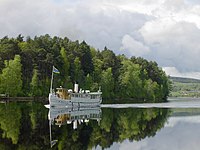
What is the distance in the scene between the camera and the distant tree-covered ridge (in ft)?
358

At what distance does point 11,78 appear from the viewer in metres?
105

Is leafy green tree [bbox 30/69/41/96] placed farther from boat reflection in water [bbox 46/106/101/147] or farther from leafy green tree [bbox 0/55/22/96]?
boat reflection in water [bbox 46/106/101/147]

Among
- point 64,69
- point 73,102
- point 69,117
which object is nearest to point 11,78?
point 64,69

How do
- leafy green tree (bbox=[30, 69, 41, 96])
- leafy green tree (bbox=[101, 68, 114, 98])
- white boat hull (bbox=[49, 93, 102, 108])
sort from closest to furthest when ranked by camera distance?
1. white boat hull (bbox=[49, 93, 102, 108])
2. leafy green tree (bbox=[30, 69, 41, 96])
3. leafy green tree (bbox=[101, 68, 114, 98])

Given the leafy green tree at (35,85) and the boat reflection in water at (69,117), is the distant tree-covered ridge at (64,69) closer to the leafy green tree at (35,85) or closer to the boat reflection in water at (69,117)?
the leafy green tree at (35,85)

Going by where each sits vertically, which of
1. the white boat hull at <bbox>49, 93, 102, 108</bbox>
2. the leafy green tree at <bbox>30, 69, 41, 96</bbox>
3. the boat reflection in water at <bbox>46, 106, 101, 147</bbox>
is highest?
the leafy green tree at <bbox>30, 69, 41, 96</bbox>

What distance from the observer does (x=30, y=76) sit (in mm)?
117750

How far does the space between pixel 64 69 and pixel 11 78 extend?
Answer: 23150 millimetres

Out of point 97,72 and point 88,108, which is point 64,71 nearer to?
point 97,72

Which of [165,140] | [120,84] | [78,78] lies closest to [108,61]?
[120,84]

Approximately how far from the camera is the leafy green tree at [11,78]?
104 metres

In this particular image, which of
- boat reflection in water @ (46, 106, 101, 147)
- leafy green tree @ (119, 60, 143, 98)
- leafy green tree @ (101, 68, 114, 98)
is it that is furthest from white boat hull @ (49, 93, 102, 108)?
leafy green tree @ (119, 60, 143, 98)

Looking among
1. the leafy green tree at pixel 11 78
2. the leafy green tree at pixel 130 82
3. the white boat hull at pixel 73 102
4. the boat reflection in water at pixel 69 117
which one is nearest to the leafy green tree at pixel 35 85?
the leafy green tree at pixel 11 78

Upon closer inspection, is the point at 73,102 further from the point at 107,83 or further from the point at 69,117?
the point at 107,83
